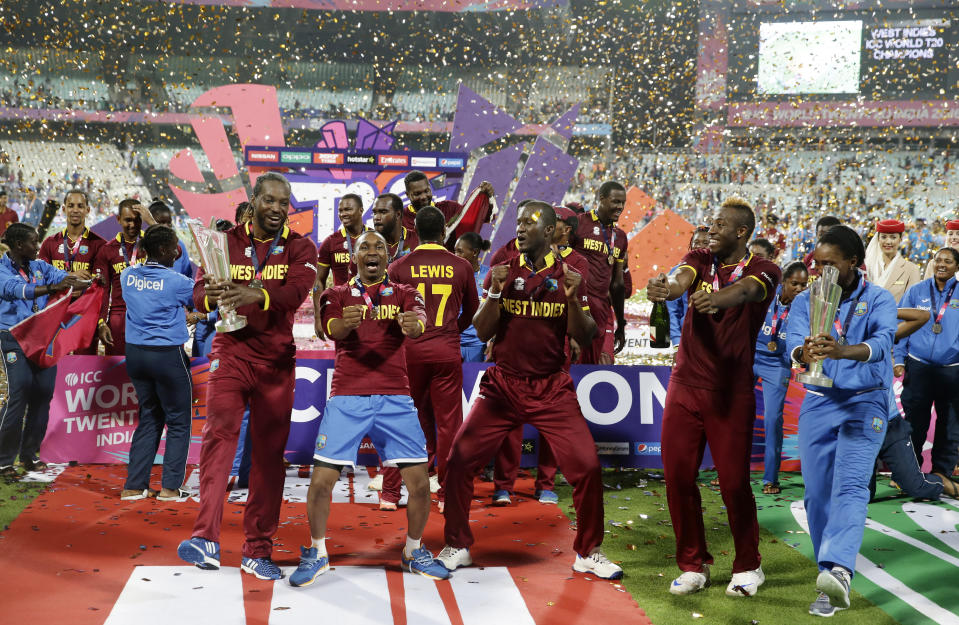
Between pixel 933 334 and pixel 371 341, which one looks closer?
pixel 371 341

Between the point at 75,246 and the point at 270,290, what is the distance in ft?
15.9

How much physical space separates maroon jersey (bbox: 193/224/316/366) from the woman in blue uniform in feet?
10.00

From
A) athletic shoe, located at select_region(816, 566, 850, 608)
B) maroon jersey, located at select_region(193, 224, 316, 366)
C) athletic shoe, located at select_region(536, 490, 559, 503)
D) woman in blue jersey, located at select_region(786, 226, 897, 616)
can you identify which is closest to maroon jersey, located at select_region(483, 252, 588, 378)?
maroon jersey, located at select_region(193, 224, 316, 366)

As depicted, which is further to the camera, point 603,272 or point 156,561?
point 603,272

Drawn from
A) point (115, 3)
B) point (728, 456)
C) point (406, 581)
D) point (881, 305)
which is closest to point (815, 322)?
point (881, 305)

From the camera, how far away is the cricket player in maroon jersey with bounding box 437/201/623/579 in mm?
5102

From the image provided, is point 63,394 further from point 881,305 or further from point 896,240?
point 896,240

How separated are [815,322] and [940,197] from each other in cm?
2875

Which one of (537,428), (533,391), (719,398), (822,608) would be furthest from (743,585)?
(533,391)

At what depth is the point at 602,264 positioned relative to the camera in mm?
8258

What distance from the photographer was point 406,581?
16.2 feet

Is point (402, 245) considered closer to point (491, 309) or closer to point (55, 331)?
point (491, 309)

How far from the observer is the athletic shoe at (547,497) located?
697 cm

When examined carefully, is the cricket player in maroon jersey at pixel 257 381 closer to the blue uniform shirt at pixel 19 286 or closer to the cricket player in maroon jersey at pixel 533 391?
the cricket player in maroon jersey at pixel 533 391
